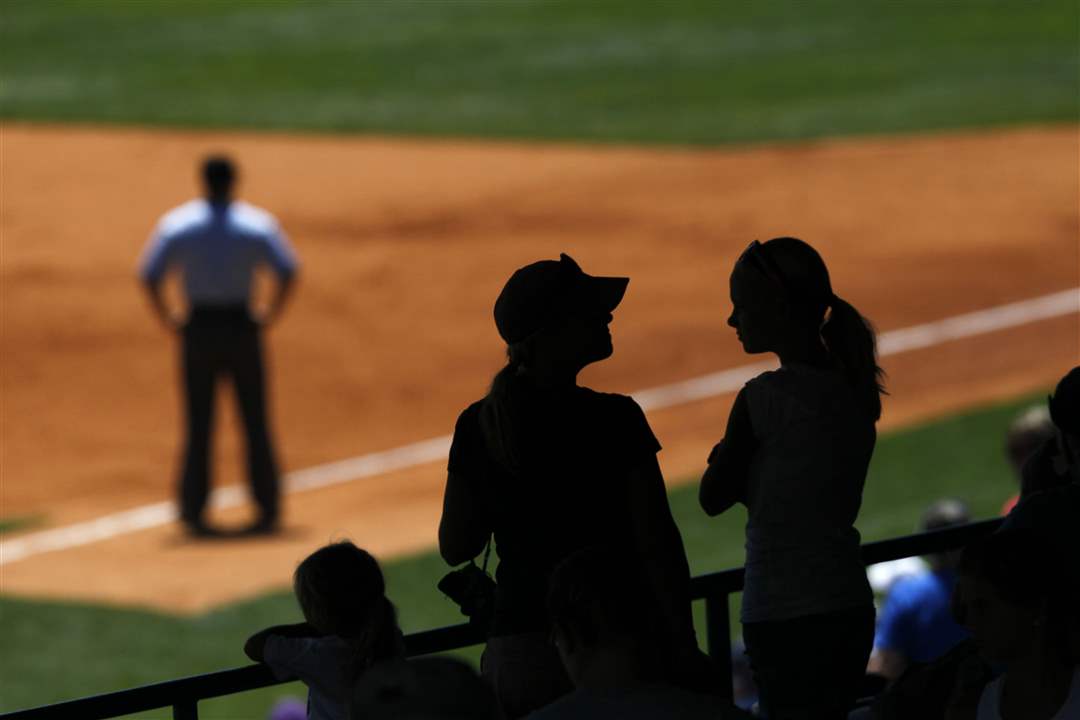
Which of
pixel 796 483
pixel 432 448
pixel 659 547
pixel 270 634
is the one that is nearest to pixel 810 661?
pixel 796 483

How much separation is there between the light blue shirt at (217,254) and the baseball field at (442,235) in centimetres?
170

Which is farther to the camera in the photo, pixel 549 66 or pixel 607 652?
pixel 549 66

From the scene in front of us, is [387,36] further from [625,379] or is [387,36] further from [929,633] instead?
[929,633]

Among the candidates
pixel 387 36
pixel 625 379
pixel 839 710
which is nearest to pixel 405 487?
pixel 625 379

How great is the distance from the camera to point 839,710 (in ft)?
13.3

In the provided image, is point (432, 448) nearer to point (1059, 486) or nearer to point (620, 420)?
point (1059, 486)

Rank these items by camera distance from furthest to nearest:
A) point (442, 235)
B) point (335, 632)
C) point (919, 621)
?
1. point (442, 235)
2. point (919, 621)
3. point (335, 632)

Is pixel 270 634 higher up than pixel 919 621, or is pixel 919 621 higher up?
pixel 919 621

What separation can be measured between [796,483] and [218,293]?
8.47 metres

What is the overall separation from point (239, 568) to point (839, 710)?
8459 mm

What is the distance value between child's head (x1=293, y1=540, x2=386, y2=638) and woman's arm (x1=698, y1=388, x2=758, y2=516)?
694 mm

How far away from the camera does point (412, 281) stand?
19.0 m

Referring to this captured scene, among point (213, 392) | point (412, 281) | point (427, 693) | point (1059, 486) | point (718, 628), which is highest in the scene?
point (412, 281)

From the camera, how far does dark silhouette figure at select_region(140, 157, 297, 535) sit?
12031 mm
